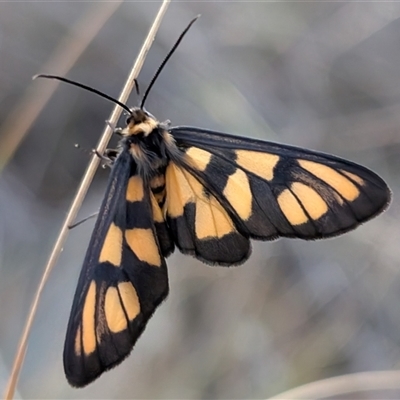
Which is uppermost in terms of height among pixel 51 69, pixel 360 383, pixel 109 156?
pixel 51 69

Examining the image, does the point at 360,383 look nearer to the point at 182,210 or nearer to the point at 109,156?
the point at 182,210

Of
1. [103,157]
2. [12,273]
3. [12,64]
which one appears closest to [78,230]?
[12,273]

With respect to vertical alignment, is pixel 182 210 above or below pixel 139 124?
below

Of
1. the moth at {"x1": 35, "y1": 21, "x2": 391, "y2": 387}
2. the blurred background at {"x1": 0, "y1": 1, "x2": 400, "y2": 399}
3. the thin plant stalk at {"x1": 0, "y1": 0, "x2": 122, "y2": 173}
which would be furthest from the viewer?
the blurred background at {"x1": 0, "y1": 1, "x2": 400, "y2": 399}

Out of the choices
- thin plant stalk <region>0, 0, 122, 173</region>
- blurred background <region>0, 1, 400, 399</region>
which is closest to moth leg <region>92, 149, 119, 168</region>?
thin plant stalk <region>0, 0, 122, 173</region>

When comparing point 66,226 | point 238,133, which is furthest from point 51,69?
point 66,226

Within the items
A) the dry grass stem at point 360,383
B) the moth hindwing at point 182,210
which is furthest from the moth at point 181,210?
the dry grass stem at point 360,383

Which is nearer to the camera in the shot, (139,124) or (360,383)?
(139,124)

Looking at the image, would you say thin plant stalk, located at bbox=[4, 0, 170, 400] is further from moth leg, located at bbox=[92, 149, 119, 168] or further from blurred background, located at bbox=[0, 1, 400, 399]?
blurred background, located at bbox=[0, 1, 400, 399]

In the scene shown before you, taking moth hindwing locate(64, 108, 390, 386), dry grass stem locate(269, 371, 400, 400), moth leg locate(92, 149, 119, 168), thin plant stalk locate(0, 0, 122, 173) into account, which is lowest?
Answer: dry grass stem locate(269, 371, 400, 400)
